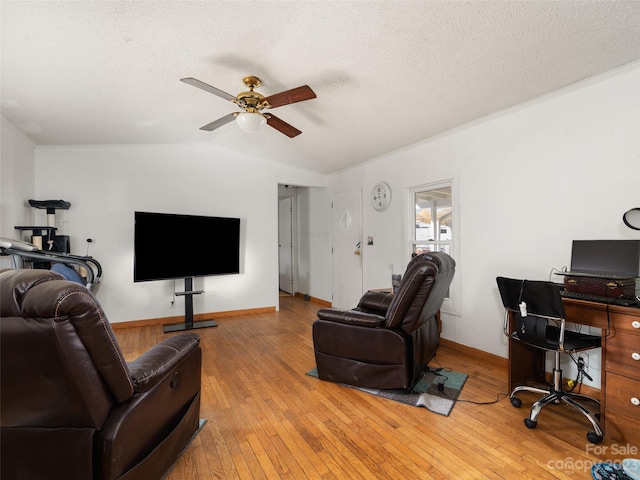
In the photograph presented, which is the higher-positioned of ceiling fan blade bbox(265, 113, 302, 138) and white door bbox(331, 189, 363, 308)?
ceiling fan blade bbox(265, 113, 302, 138)

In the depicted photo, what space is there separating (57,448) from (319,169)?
5086 millimetres

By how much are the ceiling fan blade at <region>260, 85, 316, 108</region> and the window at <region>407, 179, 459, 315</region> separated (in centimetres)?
216

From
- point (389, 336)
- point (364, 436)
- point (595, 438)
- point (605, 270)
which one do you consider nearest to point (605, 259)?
point (605, 270)

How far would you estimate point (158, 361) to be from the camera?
5.04 ft

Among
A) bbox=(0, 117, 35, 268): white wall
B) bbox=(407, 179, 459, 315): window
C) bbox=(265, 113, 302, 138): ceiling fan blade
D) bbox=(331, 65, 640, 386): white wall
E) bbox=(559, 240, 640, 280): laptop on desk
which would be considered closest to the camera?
bbox=(559, 240, 640, 280): laptop on desk

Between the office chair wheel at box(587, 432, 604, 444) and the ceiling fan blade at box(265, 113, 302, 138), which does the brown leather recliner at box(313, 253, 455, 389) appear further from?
the ceiling fan blade at box(265, 113, 302, 138)

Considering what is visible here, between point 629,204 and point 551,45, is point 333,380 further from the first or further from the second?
point 551,45

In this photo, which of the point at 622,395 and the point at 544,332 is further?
the point at 544,332

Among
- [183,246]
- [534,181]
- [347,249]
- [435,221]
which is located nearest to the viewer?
[534,181]

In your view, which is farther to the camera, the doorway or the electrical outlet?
the doorway

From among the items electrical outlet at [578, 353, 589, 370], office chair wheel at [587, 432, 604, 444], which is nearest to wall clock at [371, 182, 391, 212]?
electrical outlet at [578, 353, 589, 370]

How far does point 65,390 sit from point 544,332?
2775 mm

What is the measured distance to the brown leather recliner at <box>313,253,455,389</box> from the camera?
2.33 metres

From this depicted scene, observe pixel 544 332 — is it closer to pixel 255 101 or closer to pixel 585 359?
pixel 585 359
